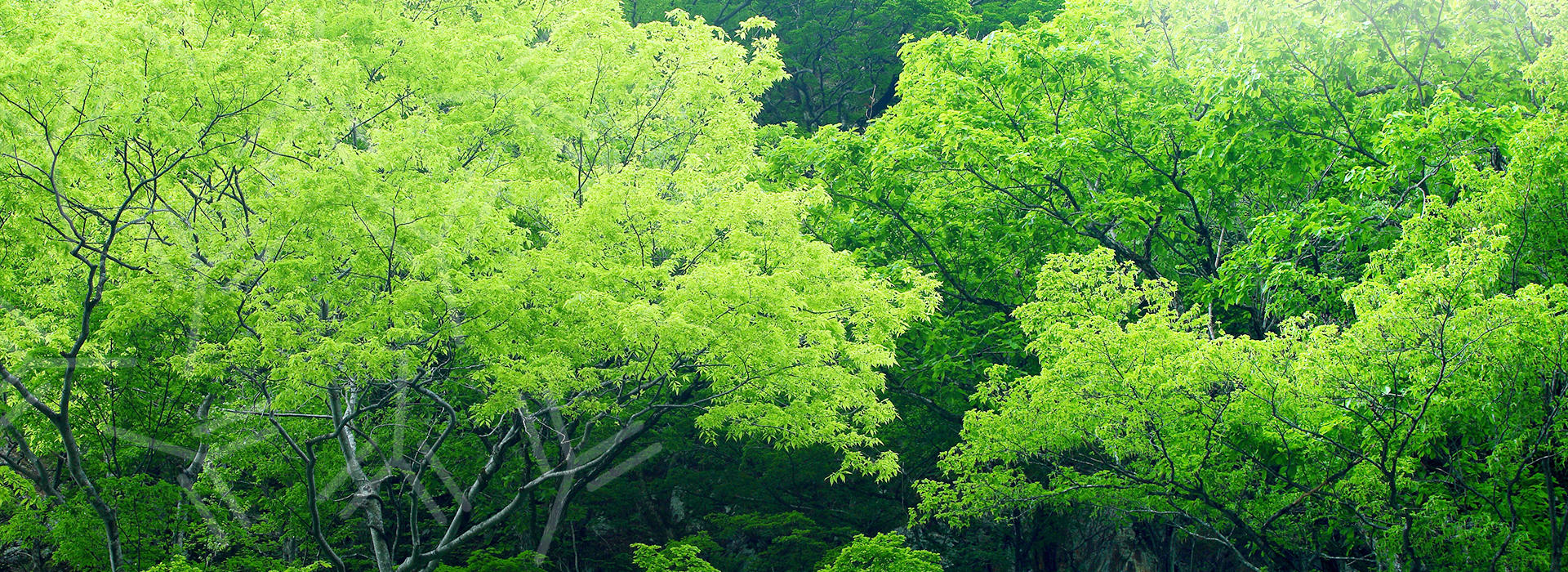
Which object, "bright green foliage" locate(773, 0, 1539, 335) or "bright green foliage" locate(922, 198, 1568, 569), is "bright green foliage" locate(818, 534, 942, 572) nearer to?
"bright green foliage" locate(922, 198, 1568, 569)

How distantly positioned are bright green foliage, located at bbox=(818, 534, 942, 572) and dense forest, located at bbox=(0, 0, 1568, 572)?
2.3 inches

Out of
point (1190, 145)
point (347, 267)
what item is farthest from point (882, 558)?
point (1190, 145)

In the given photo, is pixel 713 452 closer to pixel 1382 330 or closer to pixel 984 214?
pixel 984 214

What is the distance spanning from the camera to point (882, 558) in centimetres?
1134

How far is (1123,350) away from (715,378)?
3.86 m

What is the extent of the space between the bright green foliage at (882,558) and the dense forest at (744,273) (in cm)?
6

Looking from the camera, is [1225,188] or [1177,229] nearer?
[1225,188]

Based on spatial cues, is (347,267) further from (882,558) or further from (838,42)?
(838,42)

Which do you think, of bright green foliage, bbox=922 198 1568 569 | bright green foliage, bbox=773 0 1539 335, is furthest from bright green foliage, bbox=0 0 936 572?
bright green foliage, bbox=773 0 1539 335

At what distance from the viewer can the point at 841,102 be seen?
26312 millimetres

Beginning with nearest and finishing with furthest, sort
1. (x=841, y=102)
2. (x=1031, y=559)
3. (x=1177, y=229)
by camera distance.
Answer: (x=1177, y=229), (x=1031, y=559), (x=841, y=102)

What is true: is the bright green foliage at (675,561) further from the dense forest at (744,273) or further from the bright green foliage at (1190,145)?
the bright green foliage at (1190,145)

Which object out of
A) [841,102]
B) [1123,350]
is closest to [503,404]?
[1123,350]

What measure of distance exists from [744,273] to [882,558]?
12.0ft
